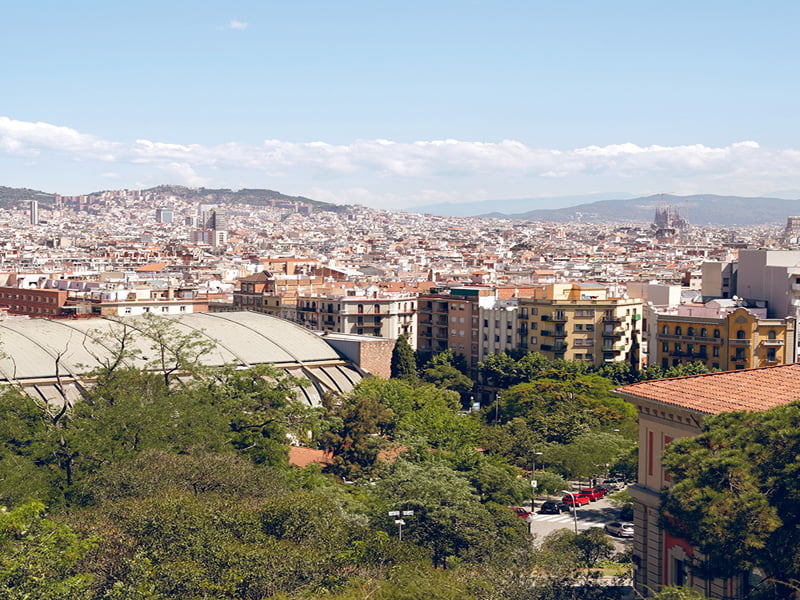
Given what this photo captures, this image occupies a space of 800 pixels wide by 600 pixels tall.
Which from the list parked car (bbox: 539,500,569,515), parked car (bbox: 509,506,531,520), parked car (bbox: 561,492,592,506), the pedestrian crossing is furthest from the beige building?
parked car (bbox: 561,492,592,506)

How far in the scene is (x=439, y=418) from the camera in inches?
2191

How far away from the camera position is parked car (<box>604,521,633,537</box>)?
45.4m

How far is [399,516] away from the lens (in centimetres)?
3625

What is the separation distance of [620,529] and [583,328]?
33.5 meters

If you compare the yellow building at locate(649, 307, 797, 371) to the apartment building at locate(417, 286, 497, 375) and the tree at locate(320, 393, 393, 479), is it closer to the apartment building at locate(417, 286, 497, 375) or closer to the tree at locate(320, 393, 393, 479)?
the apartment building at locate(417, 286, 497, 375)

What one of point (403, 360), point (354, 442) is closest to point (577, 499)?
point (354, 442)

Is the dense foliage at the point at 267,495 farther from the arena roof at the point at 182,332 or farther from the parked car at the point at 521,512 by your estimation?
the arena roof at the point at 182,332

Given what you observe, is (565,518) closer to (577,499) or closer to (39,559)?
(577,499)

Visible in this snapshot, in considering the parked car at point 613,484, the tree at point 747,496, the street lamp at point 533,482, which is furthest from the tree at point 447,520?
→ the parked car at point 613,484

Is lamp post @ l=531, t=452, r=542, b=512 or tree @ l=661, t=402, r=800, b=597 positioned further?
lamp post @ l=531, t=452, r=542, b=512

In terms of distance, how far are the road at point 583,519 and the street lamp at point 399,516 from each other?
9.10 m

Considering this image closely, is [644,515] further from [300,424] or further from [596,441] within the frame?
[596,441]

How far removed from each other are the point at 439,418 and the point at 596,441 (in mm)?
7477

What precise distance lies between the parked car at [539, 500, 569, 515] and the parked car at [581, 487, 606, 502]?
2184 mm
